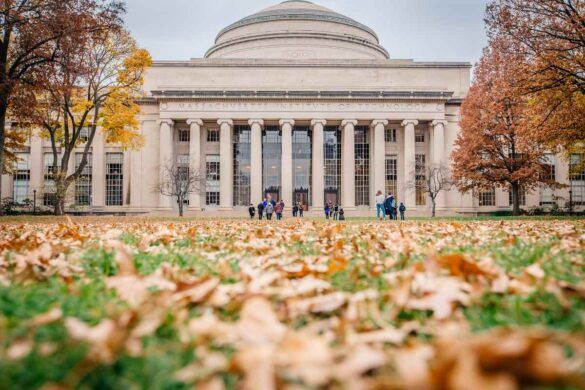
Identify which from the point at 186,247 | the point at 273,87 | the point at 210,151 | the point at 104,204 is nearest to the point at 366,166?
the point at 273,87

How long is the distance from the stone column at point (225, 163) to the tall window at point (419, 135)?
76.2 ft

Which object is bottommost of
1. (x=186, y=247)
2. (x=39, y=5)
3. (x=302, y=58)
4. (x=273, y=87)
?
(x=186, y=247)

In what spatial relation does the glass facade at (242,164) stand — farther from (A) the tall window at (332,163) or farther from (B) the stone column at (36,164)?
(B) the stone column at (36,164)

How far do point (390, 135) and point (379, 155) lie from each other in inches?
209

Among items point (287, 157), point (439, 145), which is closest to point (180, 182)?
point (287, 157)

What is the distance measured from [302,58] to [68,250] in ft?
191

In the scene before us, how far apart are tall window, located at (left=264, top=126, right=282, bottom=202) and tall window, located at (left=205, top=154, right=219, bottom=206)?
232 inches

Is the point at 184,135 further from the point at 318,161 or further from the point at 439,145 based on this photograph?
the point at 439,145

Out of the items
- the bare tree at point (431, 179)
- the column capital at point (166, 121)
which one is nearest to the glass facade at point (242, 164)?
the column capital at point (166, 121)

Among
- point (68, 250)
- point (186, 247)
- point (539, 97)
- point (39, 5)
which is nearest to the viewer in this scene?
point (68, 250)

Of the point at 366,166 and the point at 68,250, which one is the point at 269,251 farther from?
the point at 366,166

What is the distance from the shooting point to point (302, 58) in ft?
196

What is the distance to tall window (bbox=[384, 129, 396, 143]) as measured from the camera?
182 ft

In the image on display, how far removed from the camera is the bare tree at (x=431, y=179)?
44062mm
